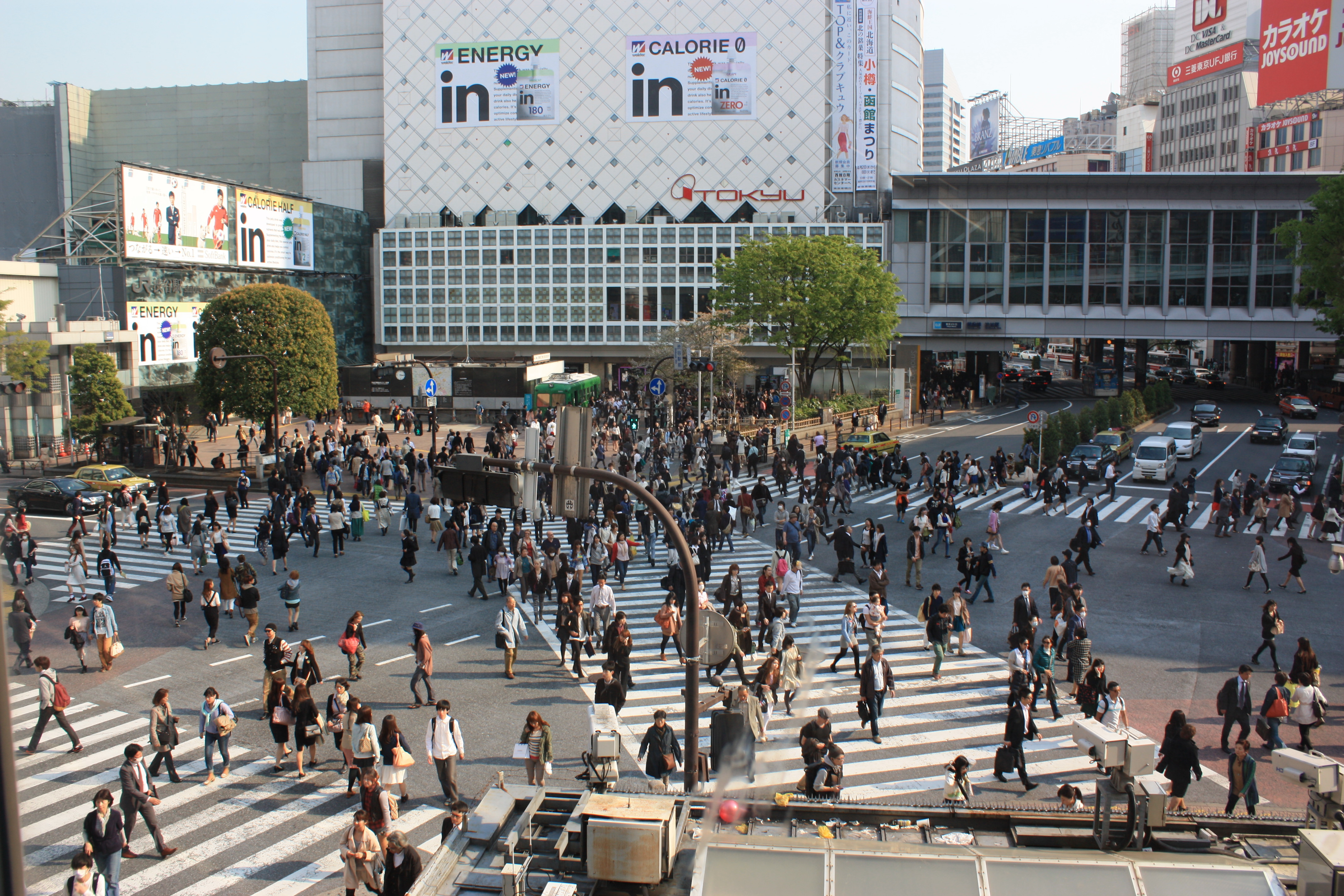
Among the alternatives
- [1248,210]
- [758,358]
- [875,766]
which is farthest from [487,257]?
[875,766]

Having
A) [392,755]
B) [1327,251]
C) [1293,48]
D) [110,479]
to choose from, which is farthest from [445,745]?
[1293,48]

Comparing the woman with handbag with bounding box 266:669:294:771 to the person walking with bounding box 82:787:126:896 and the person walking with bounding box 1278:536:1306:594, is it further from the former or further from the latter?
the person walking with bounding box 1278:536:1306:594

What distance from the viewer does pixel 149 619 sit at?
21969 mm

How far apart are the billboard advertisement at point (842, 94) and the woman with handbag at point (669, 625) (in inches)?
2553

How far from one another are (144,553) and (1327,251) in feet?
164

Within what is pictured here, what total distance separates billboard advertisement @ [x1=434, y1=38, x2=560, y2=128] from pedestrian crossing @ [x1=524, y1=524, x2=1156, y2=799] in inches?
2579

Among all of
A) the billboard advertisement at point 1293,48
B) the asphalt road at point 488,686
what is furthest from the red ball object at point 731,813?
the billboard advertisement at point 1293,48

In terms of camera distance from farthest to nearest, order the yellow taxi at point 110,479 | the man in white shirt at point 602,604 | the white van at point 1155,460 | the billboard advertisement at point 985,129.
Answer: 1. the billboard advertisement at point 985,129
2. the white van at point 1155,460
3. the yellow taxi at point 110,479
4. the man in white shirt at point 602,604

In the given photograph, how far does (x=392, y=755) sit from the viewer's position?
13.1m

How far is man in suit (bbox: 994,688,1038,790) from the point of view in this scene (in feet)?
44.7

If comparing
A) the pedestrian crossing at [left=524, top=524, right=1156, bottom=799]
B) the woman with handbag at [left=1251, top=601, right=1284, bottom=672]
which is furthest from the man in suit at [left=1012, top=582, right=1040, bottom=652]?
the woman with handbag at [left=1251, top=601, right=1284, bottom=672]

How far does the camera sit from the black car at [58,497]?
106 ft

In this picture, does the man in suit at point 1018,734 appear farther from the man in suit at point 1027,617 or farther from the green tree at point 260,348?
the green tree at point 260,348

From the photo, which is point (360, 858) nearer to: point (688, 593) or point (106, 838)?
point (106, 838)
